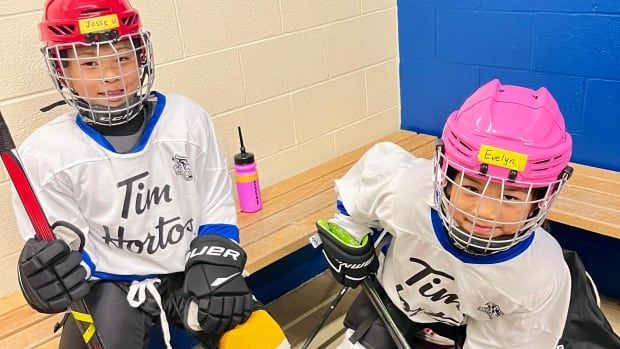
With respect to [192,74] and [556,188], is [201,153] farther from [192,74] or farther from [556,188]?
[556,188]

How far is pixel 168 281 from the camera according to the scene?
1541 mm

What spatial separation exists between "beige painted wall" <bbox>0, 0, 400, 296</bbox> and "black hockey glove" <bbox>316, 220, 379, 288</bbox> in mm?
697

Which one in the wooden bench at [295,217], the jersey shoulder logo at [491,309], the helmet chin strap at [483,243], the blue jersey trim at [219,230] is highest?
the helmet chin strap at [483,243]

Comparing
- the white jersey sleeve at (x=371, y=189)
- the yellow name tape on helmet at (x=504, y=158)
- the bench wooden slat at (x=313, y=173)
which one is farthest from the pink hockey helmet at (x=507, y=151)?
the bench wooden slat at (x=313, y=173)

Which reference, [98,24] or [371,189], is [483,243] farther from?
[98,24]

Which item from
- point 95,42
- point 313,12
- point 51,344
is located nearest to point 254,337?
point 51,344

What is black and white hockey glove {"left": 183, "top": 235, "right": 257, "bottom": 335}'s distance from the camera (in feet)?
4.62

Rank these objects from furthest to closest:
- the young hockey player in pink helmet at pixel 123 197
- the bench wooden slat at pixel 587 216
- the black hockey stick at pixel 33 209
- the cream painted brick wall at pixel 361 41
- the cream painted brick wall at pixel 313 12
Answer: the cream painted brick wall at pixel 361 41 < the cream painted brick wall at pixel 313 12 < the bench wooden slat at pixel 587 216 < the young hockey player in pink helmet at pixel 123 197 < the black hockey stick at pixel 33 209

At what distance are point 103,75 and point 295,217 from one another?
2.87 feet

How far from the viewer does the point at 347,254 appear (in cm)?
152

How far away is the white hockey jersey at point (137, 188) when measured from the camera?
4.49 ft

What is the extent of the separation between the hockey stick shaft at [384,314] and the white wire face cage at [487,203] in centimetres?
37

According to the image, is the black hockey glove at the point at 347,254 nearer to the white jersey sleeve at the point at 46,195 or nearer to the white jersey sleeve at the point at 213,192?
the white jersey sleeve at the point at 213,192

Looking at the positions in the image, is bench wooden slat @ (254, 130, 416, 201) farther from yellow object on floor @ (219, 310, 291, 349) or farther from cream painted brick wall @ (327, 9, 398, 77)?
yellow object on floor @ (219, 310, 291, 349)
